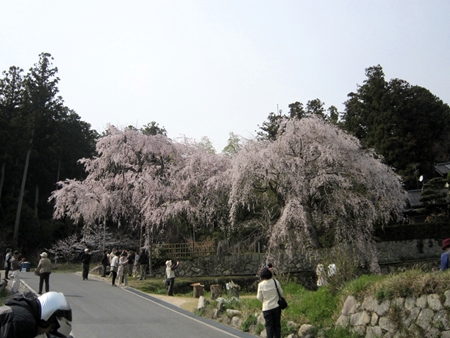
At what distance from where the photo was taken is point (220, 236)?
1158 inches

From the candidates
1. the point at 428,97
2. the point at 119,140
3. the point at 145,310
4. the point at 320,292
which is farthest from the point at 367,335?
the point at 428,97

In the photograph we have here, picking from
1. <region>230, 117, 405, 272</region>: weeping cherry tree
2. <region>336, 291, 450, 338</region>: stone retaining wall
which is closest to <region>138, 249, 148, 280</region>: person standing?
<region>230, 117, 405, 272</region>: weeping cherry tree

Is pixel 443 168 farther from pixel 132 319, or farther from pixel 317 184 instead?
pixel 132 319

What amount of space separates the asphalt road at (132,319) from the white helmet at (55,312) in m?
7.33

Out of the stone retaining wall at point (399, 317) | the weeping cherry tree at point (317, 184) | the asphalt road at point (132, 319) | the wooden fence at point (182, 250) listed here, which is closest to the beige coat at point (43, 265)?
the asphalt road at point (132, 319)

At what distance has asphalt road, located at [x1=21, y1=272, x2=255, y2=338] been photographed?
1073 cm

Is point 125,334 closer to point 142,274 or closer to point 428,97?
point 142,274

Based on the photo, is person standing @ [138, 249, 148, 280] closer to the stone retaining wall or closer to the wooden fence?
the wooden fence

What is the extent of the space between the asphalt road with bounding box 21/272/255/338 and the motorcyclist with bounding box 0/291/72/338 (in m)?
7.40

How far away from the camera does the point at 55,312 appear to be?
10.7ft

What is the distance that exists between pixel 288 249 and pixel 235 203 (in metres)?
3.63

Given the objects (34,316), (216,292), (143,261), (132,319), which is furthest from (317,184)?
(34,316)

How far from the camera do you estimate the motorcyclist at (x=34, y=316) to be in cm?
296

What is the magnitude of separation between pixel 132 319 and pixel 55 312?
987 centimetres
